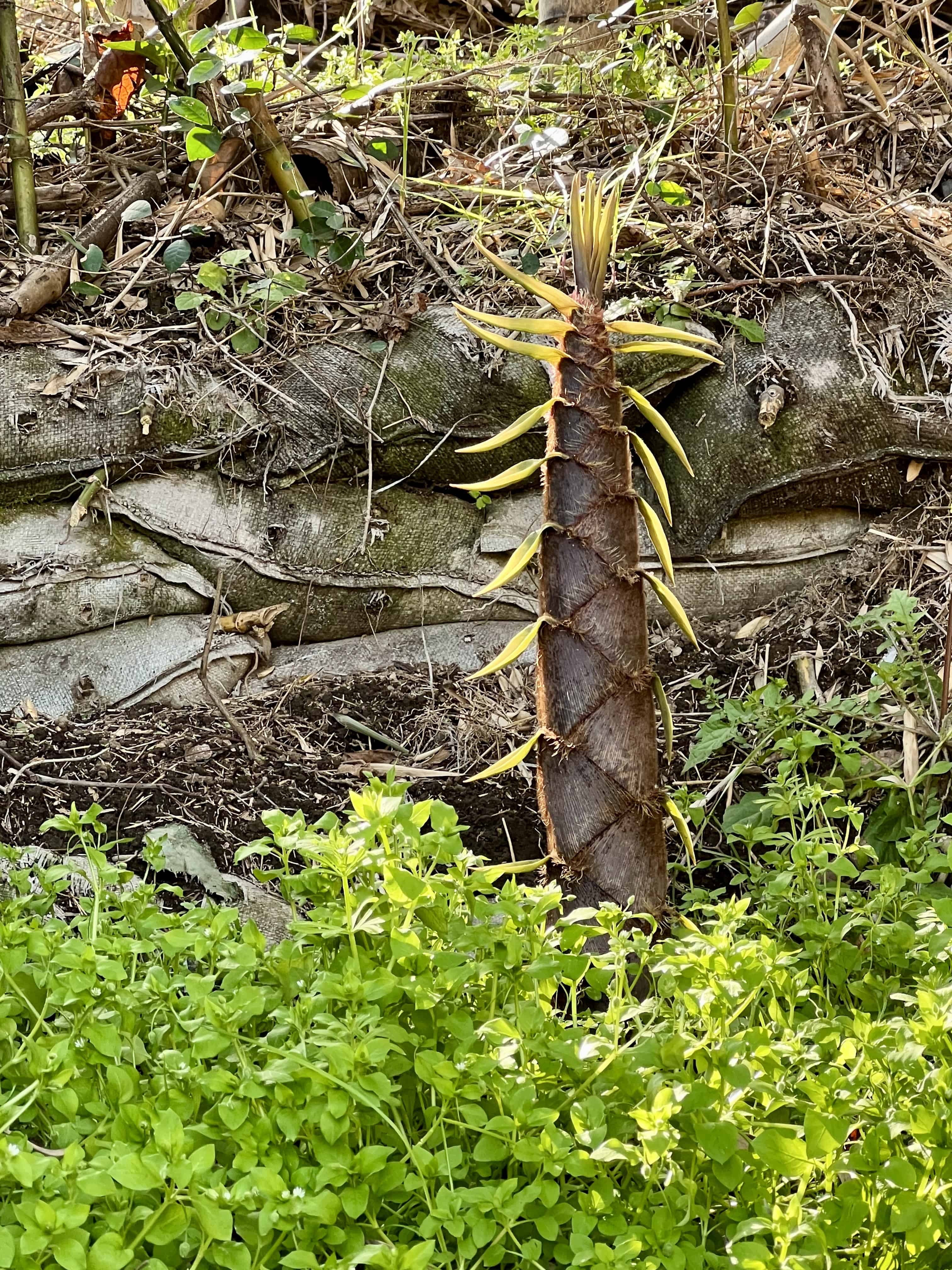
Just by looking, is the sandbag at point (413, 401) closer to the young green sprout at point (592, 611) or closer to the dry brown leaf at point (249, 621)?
the dry brown leaf at point (249, 621)

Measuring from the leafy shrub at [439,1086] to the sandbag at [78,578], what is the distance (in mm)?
1248

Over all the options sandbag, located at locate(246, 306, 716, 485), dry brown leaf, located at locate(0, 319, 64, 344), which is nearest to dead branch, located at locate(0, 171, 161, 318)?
dry brown leaf, located at locate(0, 319, 64, 344)

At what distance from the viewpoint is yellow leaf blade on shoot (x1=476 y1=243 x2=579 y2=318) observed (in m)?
1.61

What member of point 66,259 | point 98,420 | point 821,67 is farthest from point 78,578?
point 821,67

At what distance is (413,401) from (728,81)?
3.99ft

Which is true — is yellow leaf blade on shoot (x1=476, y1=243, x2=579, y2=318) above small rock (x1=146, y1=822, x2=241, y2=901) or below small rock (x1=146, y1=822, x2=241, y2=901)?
above

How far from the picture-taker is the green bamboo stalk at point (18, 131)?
2.88 metres

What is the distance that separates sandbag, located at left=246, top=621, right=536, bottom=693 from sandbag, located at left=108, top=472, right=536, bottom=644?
24mm

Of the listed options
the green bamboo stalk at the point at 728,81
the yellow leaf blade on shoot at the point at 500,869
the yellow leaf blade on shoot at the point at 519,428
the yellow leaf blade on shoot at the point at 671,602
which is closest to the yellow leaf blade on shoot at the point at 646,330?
the yellow leaf blade on shoot at the point at 519,428

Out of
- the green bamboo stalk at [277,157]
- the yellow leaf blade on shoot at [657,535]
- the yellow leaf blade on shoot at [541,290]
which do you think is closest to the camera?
the yellow leaf blade on shoot at [541,290]

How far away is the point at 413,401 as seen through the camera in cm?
275

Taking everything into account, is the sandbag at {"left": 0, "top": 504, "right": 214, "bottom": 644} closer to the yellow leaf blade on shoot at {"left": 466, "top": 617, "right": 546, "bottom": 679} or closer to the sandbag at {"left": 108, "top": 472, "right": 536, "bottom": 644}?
the sandbag at {"left": 108, "top": 472, "right": 536, "bottom": 644}

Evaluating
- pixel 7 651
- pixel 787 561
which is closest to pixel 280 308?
pixel 7 651

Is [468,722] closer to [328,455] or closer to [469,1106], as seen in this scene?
[328,455]
